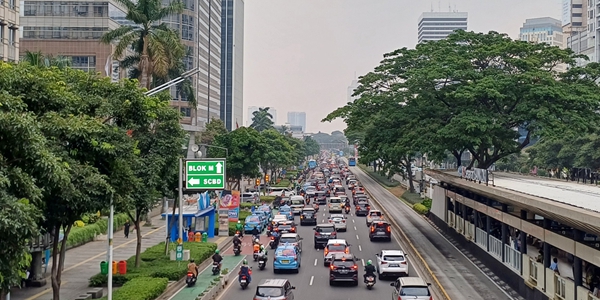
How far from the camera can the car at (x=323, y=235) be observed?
1570 inches

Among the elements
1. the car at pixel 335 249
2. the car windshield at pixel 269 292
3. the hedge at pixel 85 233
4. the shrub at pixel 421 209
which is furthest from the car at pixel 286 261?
the shrub at pixel 421 209

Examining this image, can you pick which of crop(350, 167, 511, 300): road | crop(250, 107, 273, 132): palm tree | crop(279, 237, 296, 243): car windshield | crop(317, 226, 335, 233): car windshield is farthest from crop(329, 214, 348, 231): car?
crop(250, 107, 273, 132): palm tree

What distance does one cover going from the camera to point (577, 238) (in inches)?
839

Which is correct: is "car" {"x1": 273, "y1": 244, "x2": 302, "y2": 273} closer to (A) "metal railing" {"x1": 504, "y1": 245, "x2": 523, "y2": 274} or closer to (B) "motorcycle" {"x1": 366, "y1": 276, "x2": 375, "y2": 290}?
(B) "motorcycle" {"x1": 366, "y1": 276, "x2": 375, "y2": 290}

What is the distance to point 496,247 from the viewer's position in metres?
32.0

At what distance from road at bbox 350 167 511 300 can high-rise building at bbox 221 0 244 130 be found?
119 meters

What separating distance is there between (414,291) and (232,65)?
162170 mm

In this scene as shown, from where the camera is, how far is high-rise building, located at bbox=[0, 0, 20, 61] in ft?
143

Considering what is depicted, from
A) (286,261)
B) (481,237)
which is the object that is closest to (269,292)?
(286,261)

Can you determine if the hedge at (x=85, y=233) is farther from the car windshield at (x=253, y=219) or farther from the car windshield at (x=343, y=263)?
the car windshield at (x=343, y=263)

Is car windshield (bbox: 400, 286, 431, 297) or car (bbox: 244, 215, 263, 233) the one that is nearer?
car windshield (bbox: 400, 286, 431, 297)

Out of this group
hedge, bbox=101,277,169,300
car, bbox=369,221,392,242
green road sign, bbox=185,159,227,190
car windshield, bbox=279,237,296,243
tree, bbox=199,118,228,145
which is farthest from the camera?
tree, bbox=199,118,228,145

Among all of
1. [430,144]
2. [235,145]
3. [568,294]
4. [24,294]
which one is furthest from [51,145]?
Answer: [235,145]

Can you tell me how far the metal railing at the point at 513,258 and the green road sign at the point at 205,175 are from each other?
1372cm
